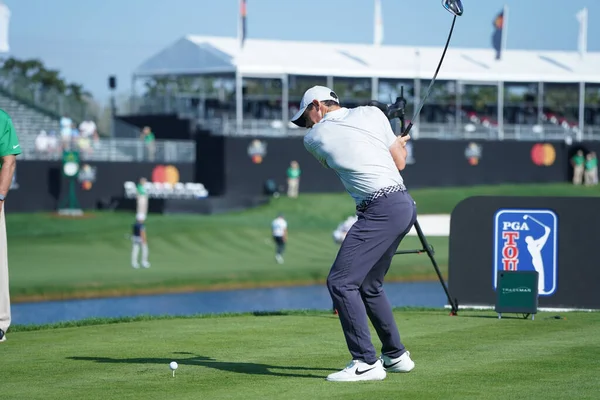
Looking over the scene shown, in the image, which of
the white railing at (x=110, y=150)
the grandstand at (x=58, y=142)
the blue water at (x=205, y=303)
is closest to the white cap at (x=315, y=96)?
the blue water at (x=205, y=303)

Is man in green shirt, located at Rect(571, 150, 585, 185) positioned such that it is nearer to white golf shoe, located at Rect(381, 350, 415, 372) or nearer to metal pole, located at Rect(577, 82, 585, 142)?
metal pole, located at Rect(577, 82, 585, 142)

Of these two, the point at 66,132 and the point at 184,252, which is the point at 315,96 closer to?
the point at 184,252

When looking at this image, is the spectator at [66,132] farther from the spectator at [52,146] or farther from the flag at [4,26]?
the flag at [4,26]

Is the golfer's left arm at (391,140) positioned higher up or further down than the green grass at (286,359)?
higher up

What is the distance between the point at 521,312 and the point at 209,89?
42772 millimetres

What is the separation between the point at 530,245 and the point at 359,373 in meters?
5.90

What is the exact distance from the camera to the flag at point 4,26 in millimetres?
45519

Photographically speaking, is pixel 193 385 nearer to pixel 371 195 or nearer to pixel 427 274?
pixel 371 195

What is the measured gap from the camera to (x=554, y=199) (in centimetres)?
1334

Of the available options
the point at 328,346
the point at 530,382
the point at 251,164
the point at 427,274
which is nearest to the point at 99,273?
the point at 427,274

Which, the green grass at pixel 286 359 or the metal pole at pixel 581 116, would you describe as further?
the metal pole at pixel 581 116

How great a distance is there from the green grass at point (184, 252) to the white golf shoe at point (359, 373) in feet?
68.8

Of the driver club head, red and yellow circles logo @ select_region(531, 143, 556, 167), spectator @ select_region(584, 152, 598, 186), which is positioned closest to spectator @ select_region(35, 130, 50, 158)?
red and yellow circles logo @ select_region(531, 143, 556, 167)

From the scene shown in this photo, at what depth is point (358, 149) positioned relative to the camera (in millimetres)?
7766
